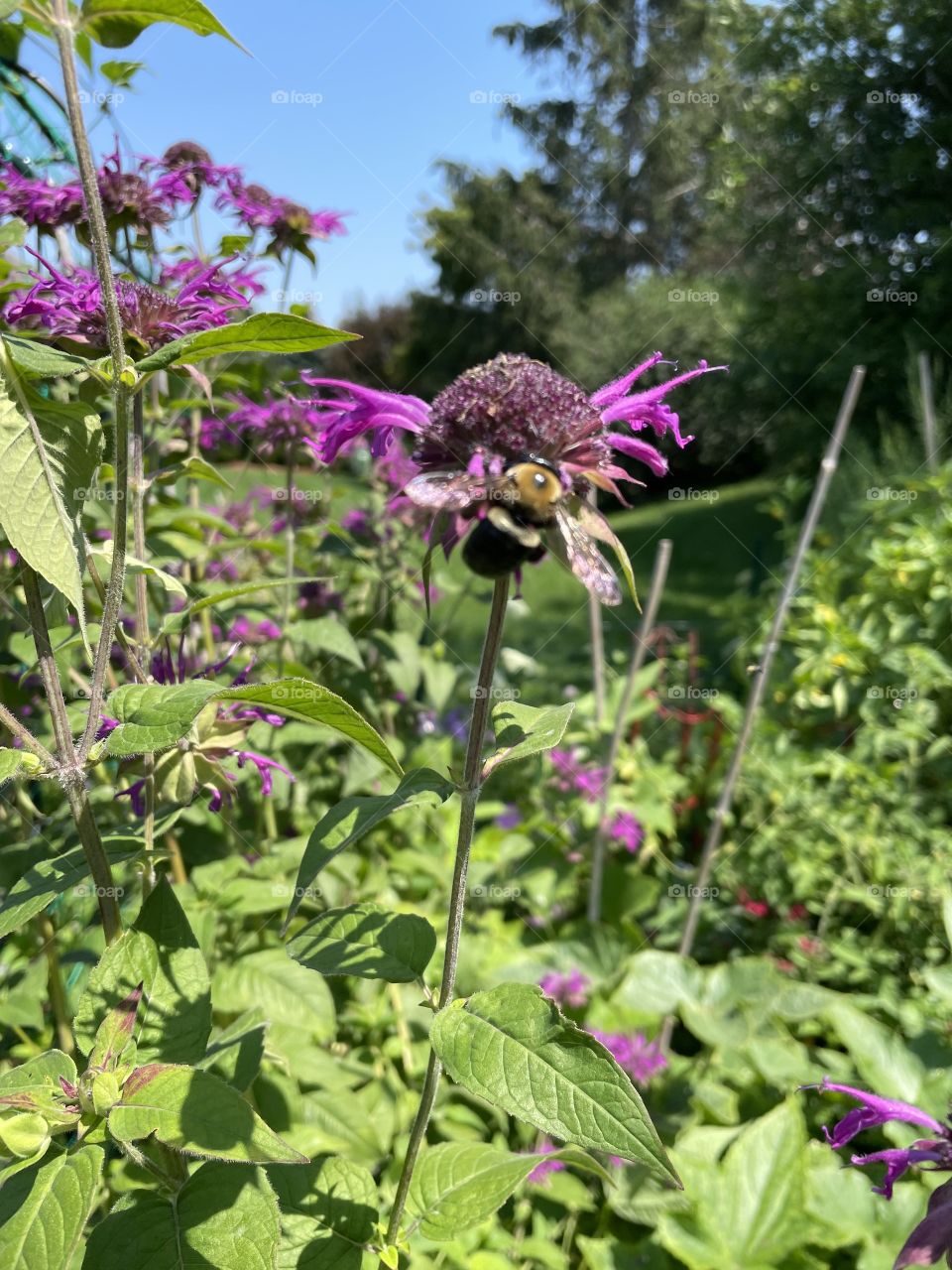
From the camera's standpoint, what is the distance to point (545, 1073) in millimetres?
649

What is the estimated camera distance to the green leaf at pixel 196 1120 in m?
0.60

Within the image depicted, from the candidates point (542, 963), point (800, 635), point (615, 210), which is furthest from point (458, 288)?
point (542, 963)

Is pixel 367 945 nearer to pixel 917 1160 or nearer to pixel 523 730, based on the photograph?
pixel 523 730

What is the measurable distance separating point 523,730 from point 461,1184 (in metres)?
0.46

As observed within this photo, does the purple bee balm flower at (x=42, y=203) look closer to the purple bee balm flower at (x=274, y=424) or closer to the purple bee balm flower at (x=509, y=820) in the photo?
the purple bee balm flower at (x=274, y=424)

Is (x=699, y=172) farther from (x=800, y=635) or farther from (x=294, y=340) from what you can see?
(x=294, y=340)

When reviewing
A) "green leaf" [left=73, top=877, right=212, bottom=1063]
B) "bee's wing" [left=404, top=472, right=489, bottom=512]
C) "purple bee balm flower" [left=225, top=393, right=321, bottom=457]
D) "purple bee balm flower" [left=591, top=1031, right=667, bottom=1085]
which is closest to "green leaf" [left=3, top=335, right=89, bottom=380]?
"bee's wing" [left=404, top=472, right=489, bottom=512]

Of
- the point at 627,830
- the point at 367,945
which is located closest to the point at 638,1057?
the point at 627,830

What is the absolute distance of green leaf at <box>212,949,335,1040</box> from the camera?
1163 mm

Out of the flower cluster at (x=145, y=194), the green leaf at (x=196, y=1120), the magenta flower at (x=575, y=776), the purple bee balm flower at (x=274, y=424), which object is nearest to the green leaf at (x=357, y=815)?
the green leaf at (x=196, y=1120)

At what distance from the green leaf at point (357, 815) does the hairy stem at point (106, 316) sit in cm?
21

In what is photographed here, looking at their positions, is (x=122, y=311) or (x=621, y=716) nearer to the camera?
(x=122, y=311)

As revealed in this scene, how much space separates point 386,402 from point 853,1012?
156 centimetres

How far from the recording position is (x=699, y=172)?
553 inches
